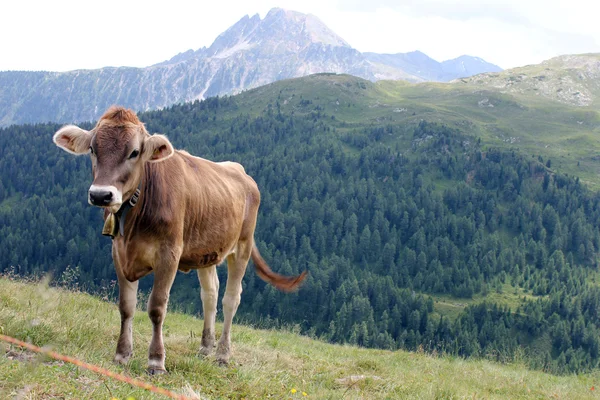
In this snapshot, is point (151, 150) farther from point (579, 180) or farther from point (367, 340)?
point (579, 180)

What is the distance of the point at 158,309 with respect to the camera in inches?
266

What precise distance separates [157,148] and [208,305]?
351 centimetres

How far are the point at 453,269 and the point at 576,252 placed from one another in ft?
147

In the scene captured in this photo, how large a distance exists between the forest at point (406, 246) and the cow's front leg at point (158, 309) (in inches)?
4089

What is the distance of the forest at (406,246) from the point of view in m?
124

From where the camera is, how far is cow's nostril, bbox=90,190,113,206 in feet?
18.2

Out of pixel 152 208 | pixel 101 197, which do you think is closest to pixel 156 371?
pixel 152 208

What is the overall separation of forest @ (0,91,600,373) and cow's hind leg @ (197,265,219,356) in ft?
333

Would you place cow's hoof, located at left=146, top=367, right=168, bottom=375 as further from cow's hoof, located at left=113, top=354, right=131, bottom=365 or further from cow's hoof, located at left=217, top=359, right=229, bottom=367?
cow's hoof, located at left=217, top=359, right=229, bottom=367

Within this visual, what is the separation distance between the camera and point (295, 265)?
485 feet

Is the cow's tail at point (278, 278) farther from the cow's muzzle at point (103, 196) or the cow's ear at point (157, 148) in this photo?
the cow's muzzle at point (103, 196)

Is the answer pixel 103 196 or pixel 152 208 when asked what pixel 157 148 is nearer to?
pixel 152 208

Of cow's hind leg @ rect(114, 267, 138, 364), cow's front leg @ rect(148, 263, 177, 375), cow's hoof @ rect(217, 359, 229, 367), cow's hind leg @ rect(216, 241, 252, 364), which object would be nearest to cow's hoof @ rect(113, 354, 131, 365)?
cow's hind leg @ rect(114, 267, 138, 364)

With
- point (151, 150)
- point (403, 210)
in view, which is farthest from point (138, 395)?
point (403, 210)
